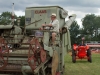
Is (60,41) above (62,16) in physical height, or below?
below

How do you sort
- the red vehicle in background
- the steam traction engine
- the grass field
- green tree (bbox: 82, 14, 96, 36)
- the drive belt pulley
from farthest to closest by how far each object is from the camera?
green tree (bbox: 82, 14, 96, 36) → the red vehicle in background → the grass field → the steam traction engine → the drive belt pulley

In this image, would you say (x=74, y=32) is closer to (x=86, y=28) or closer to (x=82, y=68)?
(x=86, y=28)

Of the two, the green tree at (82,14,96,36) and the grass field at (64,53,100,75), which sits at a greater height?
the green tree at (82,14,96,36)

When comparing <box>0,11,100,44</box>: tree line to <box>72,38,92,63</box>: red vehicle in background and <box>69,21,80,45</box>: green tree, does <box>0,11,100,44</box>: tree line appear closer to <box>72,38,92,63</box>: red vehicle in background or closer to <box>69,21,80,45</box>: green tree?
<box>69,21,80,45</box>: green tree

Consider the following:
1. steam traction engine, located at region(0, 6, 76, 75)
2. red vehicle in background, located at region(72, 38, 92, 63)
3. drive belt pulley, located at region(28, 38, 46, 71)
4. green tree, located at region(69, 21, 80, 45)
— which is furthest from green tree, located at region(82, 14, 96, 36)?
drive belt pulley, located at region(28, 38, 46, 71)

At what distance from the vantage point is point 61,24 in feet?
36.2

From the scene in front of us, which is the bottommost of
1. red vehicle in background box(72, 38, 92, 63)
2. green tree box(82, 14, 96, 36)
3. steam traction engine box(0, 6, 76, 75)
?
red vehicle in background box(72, 38, 92, 63)

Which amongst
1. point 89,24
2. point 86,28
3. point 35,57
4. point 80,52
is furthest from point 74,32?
point 35,57

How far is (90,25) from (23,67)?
9045 centimetres

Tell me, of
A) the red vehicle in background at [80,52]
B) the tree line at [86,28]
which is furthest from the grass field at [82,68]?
the tree line at [86,28]

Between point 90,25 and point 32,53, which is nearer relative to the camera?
point 32,53

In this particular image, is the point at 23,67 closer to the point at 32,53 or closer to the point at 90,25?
the point at 32,53

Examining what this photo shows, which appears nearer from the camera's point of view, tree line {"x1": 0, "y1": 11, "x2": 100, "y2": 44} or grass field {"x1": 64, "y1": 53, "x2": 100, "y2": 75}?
grass field {"x1": 64, "y1": 53, "x2": 100, "y2": 75}

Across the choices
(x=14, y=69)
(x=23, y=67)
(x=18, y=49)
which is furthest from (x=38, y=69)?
(x=18, y=49)
